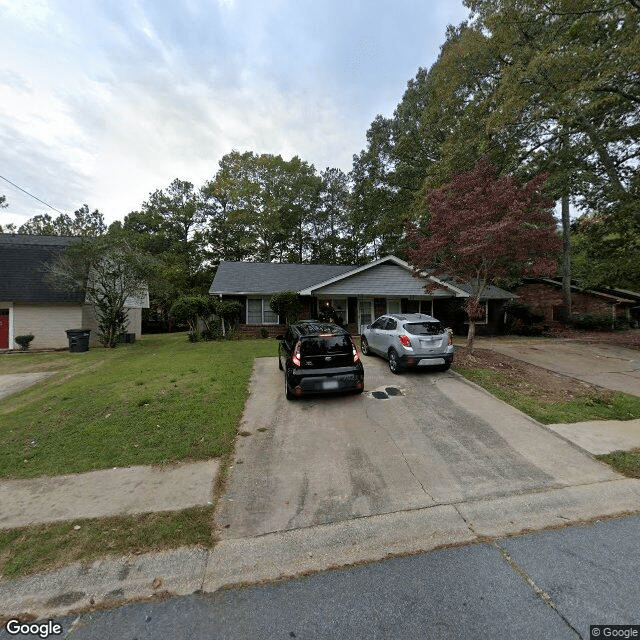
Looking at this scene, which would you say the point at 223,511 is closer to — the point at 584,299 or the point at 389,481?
the point at 389,481

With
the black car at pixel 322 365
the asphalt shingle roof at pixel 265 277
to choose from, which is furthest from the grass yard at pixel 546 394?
the asphalt shingle roof at pixel 265 277

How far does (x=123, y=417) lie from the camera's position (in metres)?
5.69

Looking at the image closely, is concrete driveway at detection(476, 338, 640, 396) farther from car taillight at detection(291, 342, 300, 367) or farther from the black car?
car taillight at detection(291, 342, 300, 367)

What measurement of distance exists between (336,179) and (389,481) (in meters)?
36.2

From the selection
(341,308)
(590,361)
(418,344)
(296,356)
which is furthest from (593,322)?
(296,356)

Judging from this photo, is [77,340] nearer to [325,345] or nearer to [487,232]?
[325,345]

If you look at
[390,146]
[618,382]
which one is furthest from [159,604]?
[390,146]

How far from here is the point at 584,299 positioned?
22.1 m

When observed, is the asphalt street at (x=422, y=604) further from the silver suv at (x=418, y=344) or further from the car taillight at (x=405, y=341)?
the car taillight at (x=405, y=341)

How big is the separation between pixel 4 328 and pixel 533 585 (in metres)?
21.6

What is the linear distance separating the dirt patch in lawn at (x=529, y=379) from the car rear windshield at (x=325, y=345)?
157 inches

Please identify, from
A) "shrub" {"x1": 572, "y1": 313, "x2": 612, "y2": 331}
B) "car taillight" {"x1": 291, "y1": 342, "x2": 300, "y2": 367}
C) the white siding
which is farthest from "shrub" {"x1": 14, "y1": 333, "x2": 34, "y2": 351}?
"shrub" {"x1": 572, "y1": 313, "x2": 612, "y2": 331}

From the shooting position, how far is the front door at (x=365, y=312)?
59.7 ft

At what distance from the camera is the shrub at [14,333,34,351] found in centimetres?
1473
